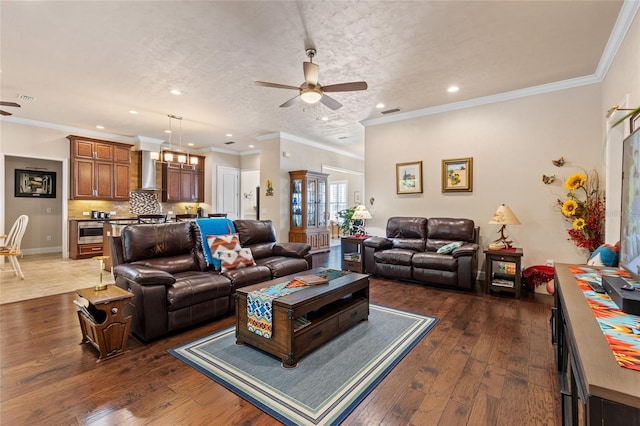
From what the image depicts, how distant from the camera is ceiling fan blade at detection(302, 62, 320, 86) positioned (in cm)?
291

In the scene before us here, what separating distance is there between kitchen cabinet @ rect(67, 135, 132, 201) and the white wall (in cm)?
666

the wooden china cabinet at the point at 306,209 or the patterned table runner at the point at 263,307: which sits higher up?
the wooden china cabinet at the point at 306,209

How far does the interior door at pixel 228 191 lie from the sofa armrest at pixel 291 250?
5.32 m

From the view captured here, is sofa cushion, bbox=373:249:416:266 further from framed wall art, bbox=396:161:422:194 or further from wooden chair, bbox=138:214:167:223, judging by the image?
wooden chair, bbox=138:214:167:223

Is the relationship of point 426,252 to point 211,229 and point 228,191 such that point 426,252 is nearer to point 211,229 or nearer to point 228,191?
point 211,229

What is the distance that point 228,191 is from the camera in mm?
9281

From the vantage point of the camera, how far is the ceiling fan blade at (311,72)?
2.91 metres

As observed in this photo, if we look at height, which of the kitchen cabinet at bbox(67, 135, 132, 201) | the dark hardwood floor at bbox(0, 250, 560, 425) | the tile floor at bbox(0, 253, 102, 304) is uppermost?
the kitchen cabinet at bbox(67, 135, 132, 201)

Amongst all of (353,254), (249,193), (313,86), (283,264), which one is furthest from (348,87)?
(249,193)

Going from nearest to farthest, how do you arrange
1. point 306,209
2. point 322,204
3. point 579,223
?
1. point 579,223
2. point 306,209
3. point 322,204

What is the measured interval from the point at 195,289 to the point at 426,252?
135 inches

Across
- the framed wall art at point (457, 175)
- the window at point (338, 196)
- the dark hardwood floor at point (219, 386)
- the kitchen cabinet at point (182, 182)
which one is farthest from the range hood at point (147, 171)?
the framed wall art at point (457, 175)

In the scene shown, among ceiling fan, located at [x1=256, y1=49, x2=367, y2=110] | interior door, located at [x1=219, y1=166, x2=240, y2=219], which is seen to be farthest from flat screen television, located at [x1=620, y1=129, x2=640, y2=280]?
interior door, located at [x1=219, y1=166, x2=240, y2=219]

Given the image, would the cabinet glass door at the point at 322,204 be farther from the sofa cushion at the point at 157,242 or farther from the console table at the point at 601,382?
the console table at the point at 601,382
